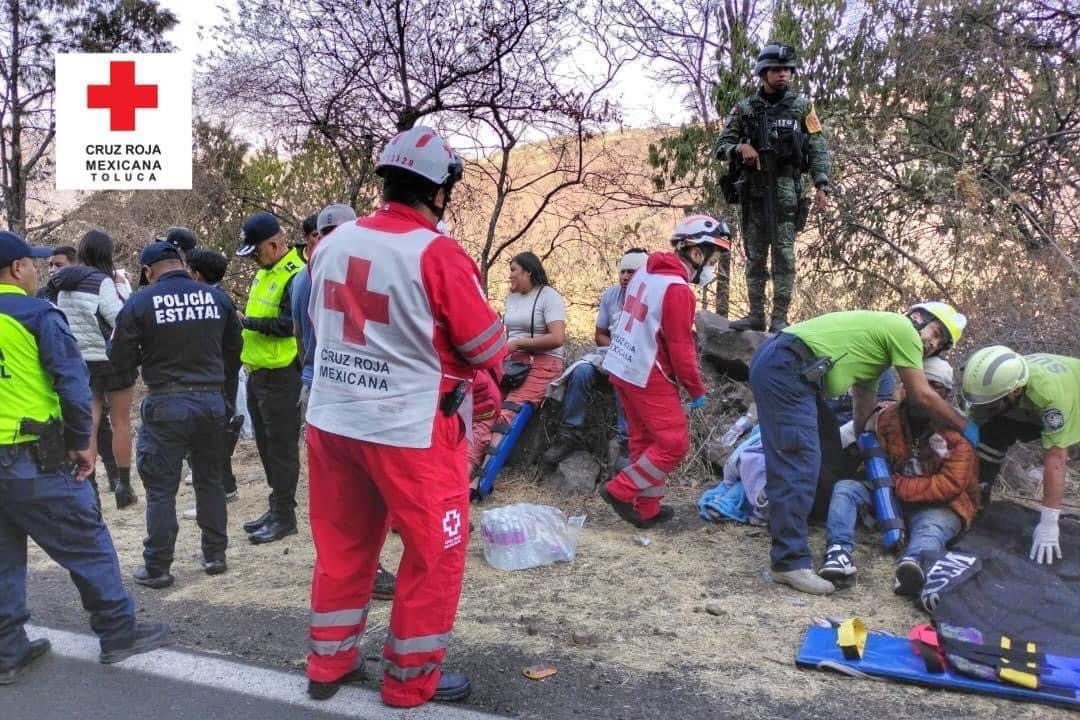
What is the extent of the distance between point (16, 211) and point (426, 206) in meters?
14.3

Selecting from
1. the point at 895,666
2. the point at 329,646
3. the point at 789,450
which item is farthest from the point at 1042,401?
the point at 329,646

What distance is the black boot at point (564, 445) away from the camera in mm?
6441

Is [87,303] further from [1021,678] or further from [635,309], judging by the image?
[1021,678]

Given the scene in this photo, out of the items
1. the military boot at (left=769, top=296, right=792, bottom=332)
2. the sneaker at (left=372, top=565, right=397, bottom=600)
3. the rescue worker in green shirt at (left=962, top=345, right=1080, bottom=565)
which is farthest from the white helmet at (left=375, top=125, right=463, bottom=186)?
the military boot at (left=769, top=296, right=792, bottom=332)

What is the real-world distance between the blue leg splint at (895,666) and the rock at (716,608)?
1.43ft

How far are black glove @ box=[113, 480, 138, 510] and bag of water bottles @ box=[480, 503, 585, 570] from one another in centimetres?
312

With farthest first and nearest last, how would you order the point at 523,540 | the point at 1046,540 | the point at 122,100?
the point at 122,100 → the point at 523,540 → the point at 1046,540

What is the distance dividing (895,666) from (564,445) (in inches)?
128

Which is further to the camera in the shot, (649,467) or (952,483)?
(649,467)

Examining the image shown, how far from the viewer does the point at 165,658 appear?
374 centimetres

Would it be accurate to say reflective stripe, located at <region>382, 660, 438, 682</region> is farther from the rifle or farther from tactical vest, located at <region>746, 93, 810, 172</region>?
tactical vest, located at <region>746, 93, 810, 172</region>

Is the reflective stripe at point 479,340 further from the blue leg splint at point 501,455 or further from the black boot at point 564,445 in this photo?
the black boot at point 564,445

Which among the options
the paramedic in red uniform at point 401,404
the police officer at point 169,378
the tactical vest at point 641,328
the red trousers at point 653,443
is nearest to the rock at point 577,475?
the red trousers at point 653,443

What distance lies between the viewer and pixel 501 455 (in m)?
6.38
